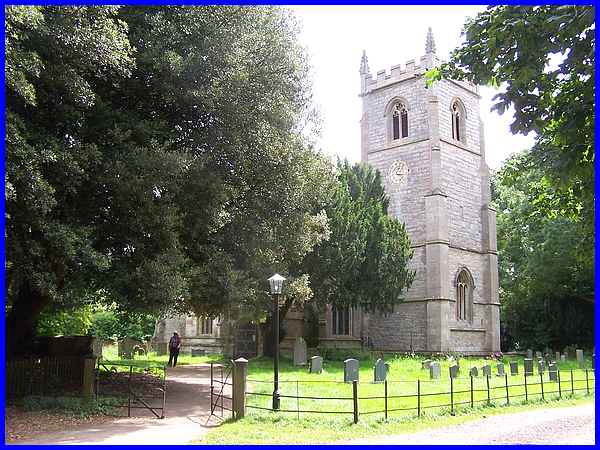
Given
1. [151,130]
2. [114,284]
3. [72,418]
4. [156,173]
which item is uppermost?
[151,130]

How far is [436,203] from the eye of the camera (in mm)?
31953

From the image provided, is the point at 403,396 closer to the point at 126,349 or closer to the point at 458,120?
the point at 126,349

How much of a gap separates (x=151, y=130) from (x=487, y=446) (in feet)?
30.7

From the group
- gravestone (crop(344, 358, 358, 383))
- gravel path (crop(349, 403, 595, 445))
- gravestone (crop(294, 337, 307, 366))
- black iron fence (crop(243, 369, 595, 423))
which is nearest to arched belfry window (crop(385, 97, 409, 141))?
gravestone (crop(294, 337, 307, 366))

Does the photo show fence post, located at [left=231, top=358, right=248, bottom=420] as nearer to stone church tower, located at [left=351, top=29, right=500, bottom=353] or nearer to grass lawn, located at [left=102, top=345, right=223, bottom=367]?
grass lawn, located at [left=102, top=345, right=223, bottom=367]

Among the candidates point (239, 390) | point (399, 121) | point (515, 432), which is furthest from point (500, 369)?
point (399, 121)

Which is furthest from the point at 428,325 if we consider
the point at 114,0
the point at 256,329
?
the point at 114,0

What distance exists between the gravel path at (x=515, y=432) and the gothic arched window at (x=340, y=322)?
2021 centimetres

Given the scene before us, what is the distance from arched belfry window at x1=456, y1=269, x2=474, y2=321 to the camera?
32844mm

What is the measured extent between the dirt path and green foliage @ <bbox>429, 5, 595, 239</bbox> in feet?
24.7

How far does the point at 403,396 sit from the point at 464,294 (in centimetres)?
2272

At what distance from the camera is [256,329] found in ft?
107

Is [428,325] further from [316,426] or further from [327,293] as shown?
[316,426]

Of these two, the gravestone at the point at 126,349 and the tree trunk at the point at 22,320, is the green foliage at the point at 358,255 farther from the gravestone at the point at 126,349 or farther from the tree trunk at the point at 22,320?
the tree trunk at the point at 22,320
